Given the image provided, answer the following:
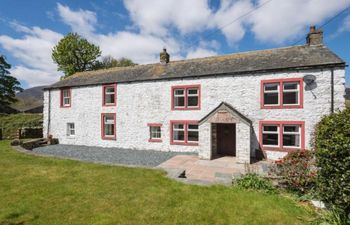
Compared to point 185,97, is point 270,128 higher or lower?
lower

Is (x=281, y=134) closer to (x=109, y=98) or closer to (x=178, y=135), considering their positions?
(x=178, y=135)

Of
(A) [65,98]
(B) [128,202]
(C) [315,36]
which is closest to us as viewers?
(B) [128,202]

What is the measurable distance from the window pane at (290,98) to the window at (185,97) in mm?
5857

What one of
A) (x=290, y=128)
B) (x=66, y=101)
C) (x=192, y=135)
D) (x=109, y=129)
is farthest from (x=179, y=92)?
(x=66, y=101)

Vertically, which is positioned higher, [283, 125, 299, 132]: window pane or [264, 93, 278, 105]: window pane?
[264, 93, 278, 105]: window pane

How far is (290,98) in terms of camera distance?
12539mm

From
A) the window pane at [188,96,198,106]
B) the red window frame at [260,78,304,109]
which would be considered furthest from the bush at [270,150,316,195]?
the window pane at [188,96,198,106]

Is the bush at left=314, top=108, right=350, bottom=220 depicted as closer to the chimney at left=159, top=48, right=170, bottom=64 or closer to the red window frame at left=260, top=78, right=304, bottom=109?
the red window frame at left=260, top=78, right=304, bottom=109

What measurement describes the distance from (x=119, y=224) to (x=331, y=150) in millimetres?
5944

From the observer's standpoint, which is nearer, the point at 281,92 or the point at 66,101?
the point at 281,92

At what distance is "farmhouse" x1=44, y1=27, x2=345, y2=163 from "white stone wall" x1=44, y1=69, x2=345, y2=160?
0.05 metres

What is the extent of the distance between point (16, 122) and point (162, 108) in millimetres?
23395

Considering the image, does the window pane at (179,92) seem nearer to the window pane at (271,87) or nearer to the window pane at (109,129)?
the window pane at (271,87)

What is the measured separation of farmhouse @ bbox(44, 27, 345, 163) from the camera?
12047mm
